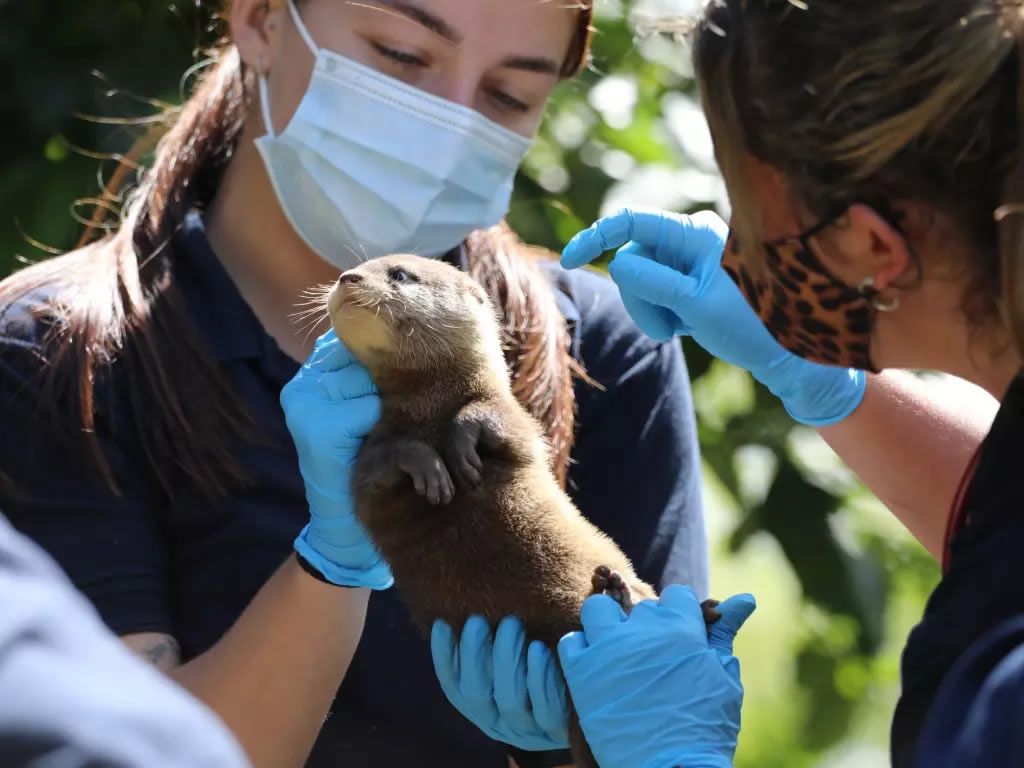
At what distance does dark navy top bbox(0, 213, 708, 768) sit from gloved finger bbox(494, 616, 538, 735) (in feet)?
1.49

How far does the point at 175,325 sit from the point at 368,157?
59cm

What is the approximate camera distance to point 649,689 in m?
2.20

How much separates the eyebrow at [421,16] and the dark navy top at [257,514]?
667 mm

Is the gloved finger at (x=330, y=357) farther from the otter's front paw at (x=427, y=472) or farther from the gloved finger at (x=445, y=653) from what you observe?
the gloved finger at (x=445, y=653)

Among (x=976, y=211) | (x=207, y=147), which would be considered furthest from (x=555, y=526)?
(x=207, y=147)

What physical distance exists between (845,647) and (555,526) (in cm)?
202

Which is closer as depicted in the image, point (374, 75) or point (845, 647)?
point (374, 75)

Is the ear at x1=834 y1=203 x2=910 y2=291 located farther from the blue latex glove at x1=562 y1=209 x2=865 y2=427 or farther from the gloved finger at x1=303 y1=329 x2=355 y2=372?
the gloved finger at x1=303 y1=329 x2=355 y2=372

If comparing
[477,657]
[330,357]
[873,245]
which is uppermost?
[873,245]

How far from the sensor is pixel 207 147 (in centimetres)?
329

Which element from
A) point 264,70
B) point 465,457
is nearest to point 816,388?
point 465,457

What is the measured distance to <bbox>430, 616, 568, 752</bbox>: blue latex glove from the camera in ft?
7.47

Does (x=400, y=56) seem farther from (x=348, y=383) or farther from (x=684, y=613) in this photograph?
(x=684, y=613)

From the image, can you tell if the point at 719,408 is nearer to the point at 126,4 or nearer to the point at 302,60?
the point at 302,60
